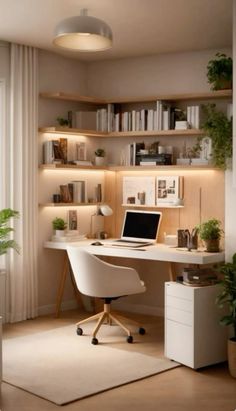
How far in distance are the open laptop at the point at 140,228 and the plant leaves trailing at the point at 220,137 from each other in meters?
0.95

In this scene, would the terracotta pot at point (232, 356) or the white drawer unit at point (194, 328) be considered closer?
the terracotta pot at point (232, 356)

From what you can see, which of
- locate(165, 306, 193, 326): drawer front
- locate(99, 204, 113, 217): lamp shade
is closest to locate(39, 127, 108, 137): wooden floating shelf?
locate(99, 204, 113, 217): lamp shade

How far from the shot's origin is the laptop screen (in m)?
6.05

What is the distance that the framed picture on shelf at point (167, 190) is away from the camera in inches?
239

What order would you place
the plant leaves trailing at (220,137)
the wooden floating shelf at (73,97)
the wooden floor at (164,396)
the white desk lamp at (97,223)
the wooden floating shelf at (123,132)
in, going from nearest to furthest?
the wooden floor at (164,396) < the plant leaves trailing at (220,137) < the wooden floating shelf at (123,132) < the wooden floating shelf at (73,97) < the white desk lamp at (97,223)

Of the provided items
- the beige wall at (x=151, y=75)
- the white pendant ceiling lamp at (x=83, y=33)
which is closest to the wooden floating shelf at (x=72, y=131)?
→ the beige wall at (x=151, y=75)

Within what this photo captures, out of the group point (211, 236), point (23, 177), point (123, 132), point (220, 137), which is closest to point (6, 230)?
point (23, 177)

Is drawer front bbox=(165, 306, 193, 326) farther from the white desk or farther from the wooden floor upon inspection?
the white desk

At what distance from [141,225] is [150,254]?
0.84m

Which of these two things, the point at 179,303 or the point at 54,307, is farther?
the point at 54,307

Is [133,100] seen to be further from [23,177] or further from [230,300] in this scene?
[230,300]

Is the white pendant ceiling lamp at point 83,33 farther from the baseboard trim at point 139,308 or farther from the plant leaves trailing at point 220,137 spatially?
the baseboard trim at point 139,308

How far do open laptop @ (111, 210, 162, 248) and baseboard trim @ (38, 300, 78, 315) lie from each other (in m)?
0.95

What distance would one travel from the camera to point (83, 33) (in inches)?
166
